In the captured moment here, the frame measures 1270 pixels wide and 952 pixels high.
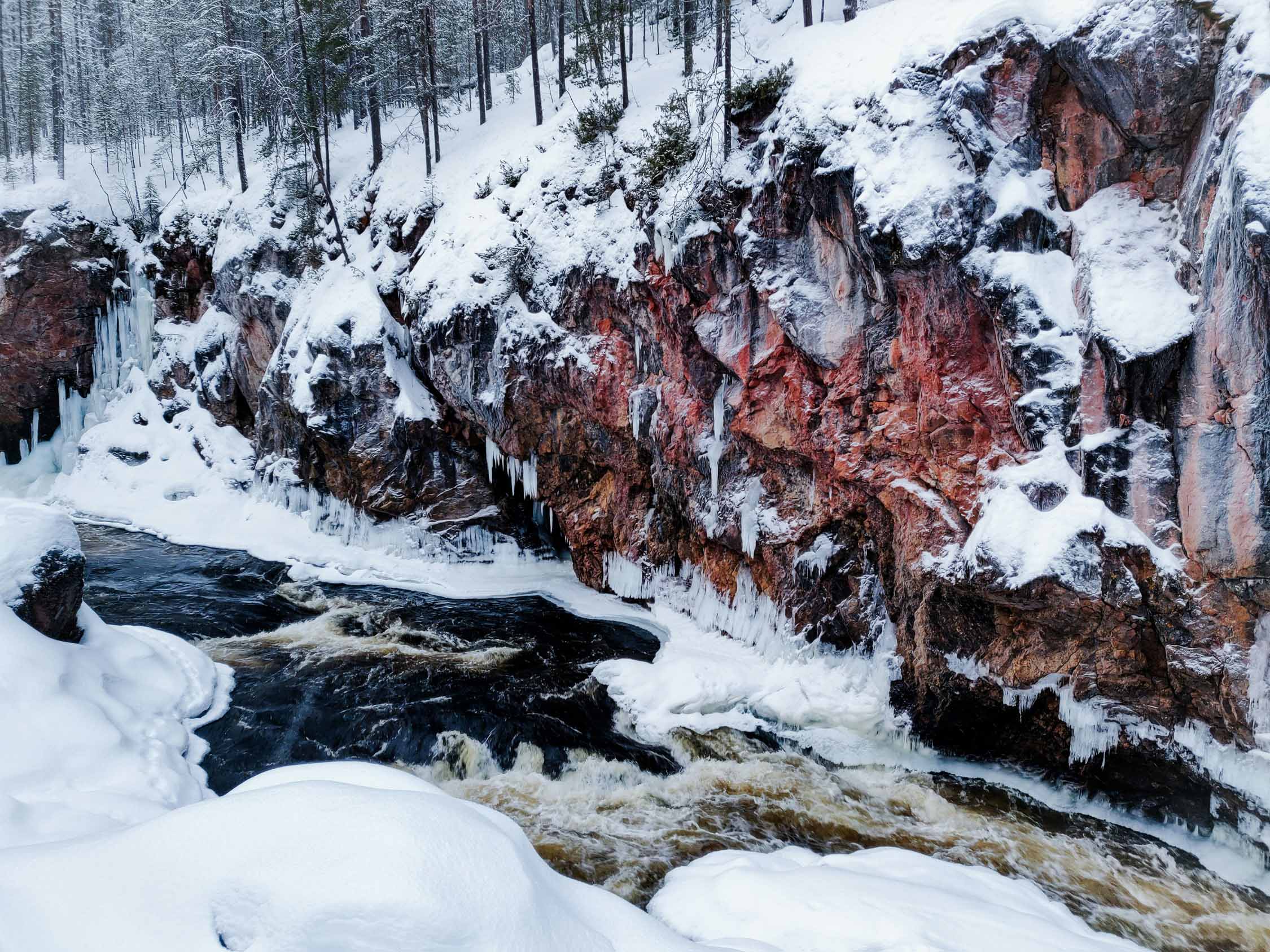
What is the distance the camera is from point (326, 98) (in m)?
20.0

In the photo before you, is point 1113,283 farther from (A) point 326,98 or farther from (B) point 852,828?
(A) point 326,98

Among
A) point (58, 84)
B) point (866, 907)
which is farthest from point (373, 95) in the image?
point (58, 84)

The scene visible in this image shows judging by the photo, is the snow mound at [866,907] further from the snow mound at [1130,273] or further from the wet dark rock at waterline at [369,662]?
the snow mound at [1130,273]

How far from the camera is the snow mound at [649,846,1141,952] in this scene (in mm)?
4387

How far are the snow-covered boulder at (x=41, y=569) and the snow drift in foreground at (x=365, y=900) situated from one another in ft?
18.8

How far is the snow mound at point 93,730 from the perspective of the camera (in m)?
5.47

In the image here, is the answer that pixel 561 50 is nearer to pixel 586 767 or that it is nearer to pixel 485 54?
pixel 485 54

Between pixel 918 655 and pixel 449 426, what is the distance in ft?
38.0

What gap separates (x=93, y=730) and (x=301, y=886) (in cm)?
523

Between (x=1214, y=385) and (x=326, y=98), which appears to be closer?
(x=1214, y=385)

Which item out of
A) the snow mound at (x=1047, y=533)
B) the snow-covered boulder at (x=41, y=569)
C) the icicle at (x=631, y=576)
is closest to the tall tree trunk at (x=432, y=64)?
the icicle at (x=631, y=576)

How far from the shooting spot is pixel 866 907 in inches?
183

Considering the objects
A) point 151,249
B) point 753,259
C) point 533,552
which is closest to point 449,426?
point 533,552

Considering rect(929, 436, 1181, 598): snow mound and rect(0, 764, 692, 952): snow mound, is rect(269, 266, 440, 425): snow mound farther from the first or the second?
rect(0, 764, 692, 952): snow mound
